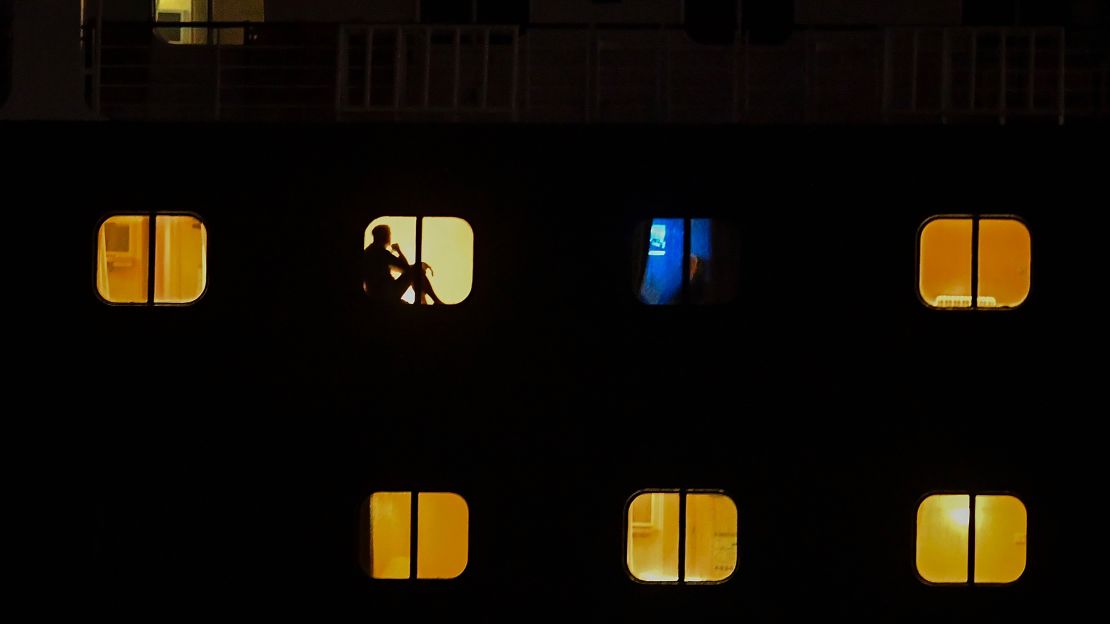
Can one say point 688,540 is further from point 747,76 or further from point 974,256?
point 747,76

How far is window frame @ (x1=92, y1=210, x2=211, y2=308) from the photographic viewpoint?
22.9 feet

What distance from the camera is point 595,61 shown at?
287 inches

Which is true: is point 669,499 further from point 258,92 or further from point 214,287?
point 258,92

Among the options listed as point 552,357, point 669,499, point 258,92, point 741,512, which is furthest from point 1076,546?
point 258,92

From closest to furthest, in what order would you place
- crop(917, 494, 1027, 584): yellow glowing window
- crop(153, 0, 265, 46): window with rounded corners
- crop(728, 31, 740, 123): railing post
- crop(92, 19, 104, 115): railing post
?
crop(917, 494, 1027, 584): yellow glowing window, crop(728, 31, 740, 123): railing post, crop(92, 19, 104, 115): railing post, crop(153, 0, 265, 46): window with rounded corners

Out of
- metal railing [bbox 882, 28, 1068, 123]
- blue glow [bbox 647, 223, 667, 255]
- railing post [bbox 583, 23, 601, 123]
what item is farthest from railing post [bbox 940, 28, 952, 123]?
railing post [bbox 583, 23, 601, 123]

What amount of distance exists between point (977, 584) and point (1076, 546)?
24.9 inches

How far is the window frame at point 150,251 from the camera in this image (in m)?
6.97

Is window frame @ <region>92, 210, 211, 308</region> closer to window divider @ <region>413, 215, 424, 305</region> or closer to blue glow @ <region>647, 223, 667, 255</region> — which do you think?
window divider @ <region>413, 215, 424, 305</region>

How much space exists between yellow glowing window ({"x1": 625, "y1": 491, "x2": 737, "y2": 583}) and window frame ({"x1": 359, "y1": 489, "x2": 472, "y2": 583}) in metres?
0.99

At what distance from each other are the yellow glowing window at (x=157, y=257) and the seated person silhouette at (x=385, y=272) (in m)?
1.05

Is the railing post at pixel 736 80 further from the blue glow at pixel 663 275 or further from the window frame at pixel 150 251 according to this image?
the window frame at pixel 150 251

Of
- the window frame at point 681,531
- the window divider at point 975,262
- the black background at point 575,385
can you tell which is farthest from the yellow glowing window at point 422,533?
the window divider at point 975,262

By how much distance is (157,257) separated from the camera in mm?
7066
